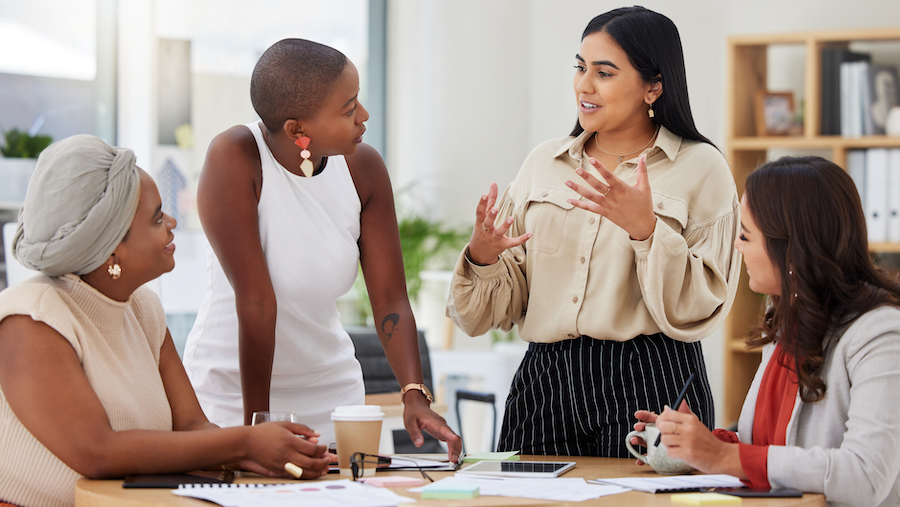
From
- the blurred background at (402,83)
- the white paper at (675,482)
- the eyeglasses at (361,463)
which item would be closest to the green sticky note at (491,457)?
the eyeglasses at (361,463)

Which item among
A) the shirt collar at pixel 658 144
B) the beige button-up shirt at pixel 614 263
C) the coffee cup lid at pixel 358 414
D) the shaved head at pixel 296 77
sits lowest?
the coffee cup lid at pixel 358 414

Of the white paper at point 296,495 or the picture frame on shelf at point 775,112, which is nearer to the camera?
the white paper at point 296,495

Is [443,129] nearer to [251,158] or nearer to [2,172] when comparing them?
[2,172]

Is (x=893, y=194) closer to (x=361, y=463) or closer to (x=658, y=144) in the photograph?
(x=658, y=144)

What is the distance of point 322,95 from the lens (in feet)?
5.90

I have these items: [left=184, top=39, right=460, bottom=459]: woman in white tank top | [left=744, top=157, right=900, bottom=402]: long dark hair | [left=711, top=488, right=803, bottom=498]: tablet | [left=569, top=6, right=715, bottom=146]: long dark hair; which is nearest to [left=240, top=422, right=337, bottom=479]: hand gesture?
[left=184, top=39, right=460, bottom=459]: woman in white tank top

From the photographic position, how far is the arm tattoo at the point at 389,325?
1.95 metres

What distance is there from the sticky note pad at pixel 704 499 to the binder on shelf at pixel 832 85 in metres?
3.19

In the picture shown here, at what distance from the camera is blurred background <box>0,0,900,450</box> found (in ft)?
13.8

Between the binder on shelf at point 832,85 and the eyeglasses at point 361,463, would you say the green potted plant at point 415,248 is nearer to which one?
the binder on shelf at point 832,85

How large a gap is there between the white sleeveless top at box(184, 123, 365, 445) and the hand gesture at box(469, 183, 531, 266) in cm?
31

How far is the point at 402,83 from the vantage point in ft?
17.0

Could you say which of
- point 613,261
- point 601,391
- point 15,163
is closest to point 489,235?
point 613,261

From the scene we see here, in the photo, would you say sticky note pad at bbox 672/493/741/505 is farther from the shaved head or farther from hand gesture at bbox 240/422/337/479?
the shaved head
